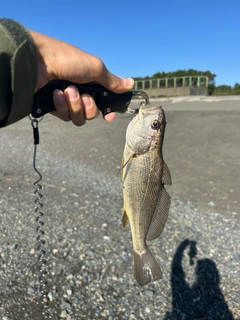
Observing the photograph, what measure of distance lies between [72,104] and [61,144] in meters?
11.0

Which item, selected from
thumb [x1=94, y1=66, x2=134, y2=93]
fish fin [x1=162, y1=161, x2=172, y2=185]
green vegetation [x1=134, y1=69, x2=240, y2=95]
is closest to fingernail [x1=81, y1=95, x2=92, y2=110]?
thumb [x1=94, y1=66, x2=134, y2=93]

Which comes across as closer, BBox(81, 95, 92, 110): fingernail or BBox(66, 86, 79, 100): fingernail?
BBox(66, 86, 79, 100): fingernail

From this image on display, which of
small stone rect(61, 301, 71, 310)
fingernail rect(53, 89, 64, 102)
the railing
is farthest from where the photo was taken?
the railing

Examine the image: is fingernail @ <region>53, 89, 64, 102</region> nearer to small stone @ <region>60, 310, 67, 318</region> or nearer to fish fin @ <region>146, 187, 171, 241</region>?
fish fin @ <region>146, 187, 171, 241</region>

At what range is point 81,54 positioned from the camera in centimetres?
227

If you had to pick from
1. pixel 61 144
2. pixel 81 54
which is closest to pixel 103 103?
pixel 81 54

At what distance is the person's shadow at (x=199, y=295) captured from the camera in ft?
13.9

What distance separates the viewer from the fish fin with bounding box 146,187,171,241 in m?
2.57

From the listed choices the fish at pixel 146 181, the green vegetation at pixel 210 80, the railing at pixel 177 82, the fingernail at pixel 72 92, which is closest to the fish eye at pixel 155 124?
the fish at pixel 146 181

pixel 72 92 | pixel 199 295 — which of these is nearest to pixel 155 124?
pixel 72 92

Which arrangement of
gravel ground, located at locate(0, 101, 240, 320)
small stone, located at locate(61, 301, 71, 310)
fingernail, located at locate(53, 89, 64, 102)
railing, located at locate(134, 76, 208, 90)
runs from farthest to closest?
railing, located at locate(134, 76, 208, 90)
gravel ground, located at locate(0, 101, 240, 320)
small stone, located at locate(61, 301, 71, 310)
fingernail, located at locate(53, 89, 64, 102)

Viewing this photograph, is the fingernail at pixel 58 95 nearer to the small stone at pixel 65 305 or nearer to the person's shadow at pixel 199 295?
the small stone at pixel 65 305

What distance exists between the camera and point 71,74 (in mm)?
2273

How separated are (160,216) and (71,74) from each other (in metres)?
1.23
